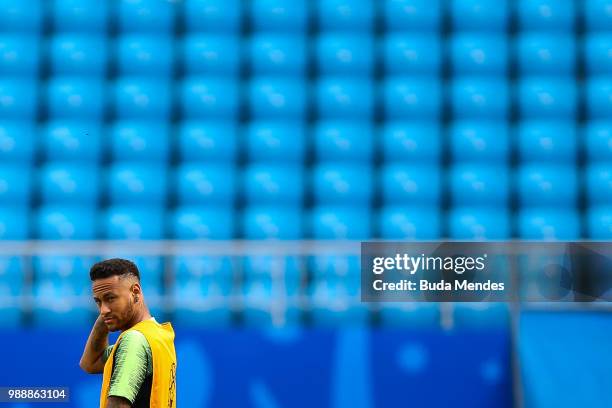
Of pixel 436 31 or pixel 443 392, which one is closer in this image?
pixel 443 392

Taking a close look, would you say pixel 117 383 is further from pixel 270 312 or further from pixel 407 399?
pixel 270 312

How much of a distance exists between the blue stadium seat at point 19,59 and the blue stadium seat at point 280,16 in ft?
3.49

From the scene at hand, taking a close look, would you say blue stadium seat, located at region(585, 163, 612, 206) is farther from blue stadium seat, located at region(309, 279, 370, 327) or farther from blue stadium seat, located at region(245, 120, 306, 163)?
blue stadium seat, located at region(245, 120, 306, 163)

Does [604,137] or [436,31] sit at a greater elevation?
[436,31]

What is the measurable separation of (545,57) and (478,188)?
29.8 inches

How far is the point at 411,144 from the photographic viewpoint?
16.5ft

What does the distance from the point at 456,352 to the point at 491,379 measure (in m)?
0.16

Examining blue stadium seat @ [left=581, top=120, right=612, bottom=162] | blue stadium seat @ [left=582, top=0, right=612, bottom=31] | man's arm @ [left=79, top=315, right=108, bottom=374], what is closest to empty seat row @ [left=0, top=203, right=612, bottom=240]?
blue stadium seat @ [left=581, top=120, right=612, bottom=162]

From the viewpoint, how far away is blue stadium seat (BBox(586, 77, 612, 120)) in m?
5.14

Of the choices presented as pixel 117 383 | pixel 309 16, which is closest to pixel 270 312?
pixel 309 16

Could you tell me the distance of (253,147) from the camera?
5004mm

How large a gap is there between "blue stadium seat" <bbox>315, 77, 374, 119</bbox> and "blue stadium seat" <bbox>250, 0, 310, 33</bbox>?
342mm

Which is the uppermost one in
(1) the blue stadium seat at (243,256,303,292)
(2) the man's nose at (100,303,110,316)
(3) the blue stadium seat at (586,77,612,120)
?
(3) the blue stadium seat at (586,77,612,120)

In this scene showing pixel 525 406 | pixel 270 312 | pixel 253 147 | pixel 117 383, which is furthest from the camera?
pixel 253 147
